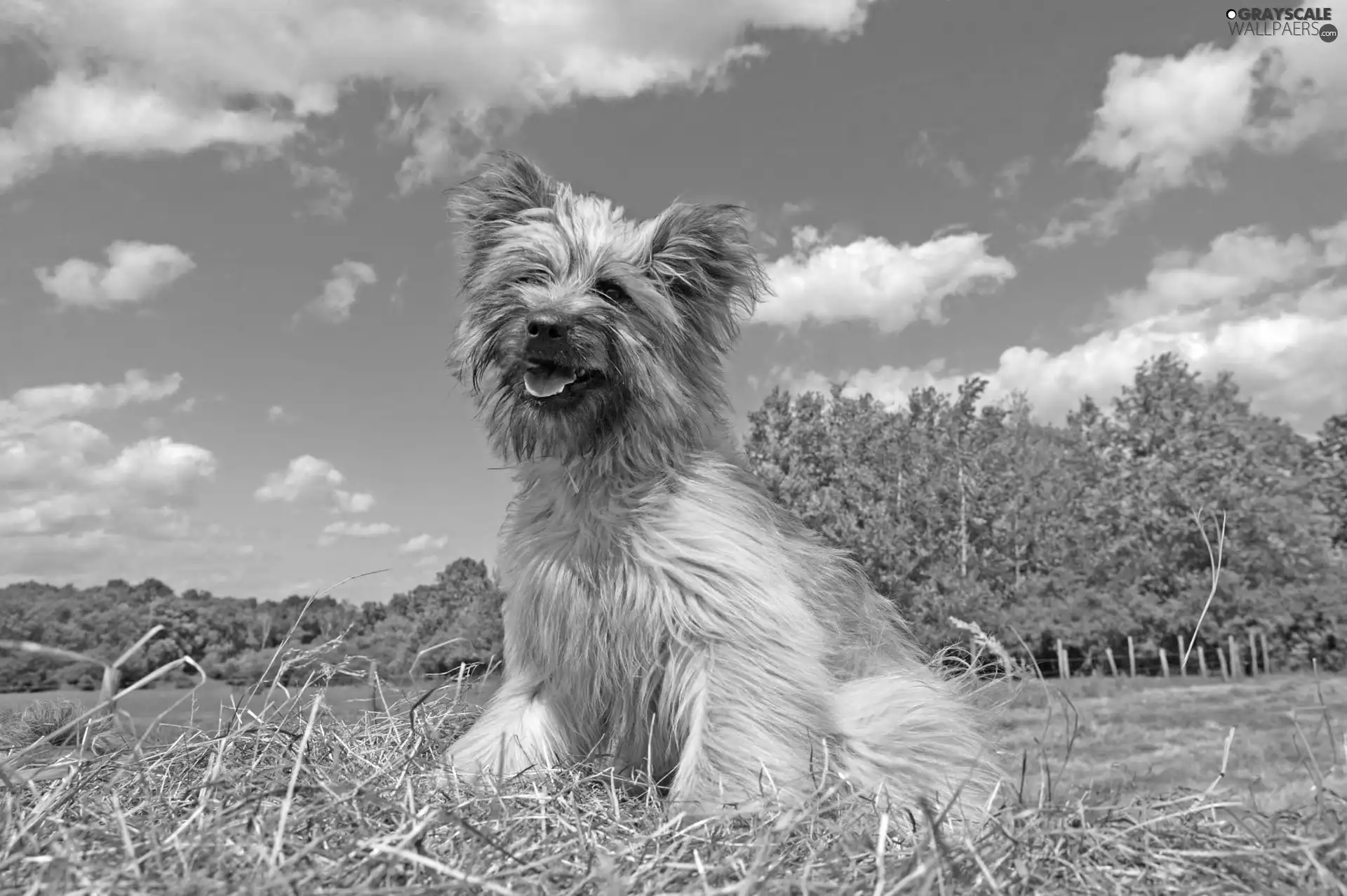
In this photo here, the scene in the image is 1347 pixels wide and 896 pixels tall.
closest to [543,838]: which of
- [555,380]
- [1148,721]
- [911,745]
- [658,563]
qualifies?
[658,563]

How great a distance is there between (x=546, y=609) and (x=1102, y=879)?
117 inches

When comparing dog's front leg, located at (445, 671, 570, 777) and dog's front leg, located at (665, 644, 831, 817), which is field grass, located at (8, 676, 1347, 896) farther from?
dog's front leg, located at (445, 671, 570, 777)

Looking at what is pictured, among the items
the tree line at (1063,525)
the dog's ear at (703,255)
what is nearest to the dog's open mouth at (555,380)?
the dog's ear at (703,255)

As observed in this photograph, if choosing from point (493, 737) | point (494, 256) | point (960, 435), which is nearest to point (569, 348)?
point (494, 256)

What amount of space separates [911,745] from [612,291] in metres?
2.91

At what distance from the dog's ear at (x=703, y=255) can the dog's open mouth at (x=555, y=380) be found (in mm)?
823

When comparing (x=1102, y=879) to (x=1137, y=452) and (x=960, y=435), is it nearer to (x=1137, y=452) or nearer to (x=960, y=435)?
(x=960, y=435)

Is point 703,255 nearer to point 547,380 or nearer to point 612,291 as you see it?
point 612,291

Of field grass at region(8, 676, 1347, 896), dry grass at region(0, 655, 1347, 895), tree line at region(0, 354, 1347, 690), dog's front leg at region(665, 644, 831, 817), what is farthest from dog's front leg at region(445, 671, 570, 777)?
tree line at region(0, 354, 1347, 690)

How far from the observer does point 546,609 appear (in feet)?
15.5

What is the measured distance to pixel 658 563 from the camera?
4.45 meters

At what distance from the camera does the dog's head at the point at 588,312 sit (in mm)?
4879

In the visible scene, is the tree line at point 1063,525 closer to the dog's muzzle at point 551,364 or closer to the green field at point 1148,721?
the green field at point 1148,721

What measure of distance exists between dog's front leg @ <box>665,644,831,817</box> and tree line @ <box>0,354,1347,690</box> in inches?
1417
